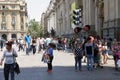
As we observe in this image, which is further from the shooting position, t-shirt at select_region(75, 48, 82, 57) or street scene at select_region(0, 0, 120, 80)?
t-shirt at select_region(75, 48, 82, 57)

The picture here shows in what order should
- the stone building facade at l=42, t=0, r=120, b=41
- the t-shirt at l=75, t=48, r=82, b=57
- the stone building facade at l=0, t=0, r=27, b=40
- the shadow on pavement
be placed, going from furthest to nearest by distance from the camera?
1. the stone building facade at l=0, t=0, r=27, b=40
2. the stone building facade at l=42, t=0, r=120, b=41
3. the t-shirt at l=75, t=48, r=82, b=57
4. the shadow on pavement

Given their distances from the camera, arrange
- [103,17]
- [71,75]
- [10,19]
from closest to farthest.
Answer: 1. [71,75]
2. [103,17]
3. [10,19]

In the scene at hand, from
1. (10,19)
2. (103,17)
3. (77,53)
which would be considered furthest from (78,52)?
(10,19)

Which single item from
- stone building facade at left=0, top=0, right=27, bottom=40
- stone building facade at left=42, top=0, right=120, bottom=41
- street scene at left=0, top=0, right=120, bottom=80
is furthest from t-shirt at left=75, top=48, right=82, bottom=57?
stone building facade at left=0, top=0, right=27, bottom=40

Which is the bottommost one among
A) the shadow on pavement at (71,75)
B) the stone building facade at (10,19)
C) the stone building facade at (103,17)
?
the shadow on pavement at (71,75)

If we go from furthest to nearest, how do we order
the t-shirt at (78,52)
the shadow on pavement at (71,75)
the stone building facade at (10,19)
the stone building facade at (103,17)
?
1. the stone building facade at (10,19)
2. the stone building facade at (103,17)
3. the t-shirt at (78,52)
4. the shadow on pavement at (71,75)

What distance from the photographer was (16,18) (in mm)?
177375

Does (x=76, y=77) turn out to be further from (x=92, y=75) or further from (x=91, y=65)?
(x=91, y=65)

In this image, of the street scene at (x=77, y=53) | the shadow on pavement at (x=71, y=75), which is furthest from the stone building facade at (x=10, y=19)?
the shadow on pavement at (x=71, y=75)

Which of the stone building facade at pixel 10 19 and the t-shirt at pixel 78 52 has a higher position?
the stone building facade at pixel 10 19

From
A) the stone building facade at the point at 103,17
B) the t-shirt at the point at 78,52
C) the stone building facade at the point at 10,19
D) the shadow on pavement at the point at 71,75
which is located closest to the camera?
the shadow on pavement at the point at 71,75

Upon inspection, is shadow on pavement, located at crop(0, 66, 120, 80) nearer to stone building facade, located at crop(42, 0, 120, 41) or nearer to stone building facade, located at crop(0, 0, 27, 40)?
stone building facade, located at crop(42, 0, 120, 41)

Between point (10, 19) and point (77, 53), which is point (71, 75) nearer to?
point (77, 53)

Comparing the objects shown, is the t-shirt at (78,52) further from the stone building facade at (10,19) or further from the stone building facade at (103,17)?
the stone building facade at (10,19)
